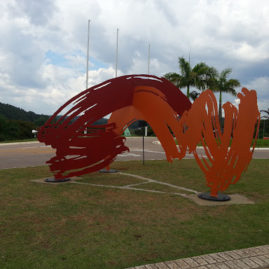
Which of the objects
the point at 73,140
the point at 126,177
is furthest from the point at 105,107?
the point at 126,177

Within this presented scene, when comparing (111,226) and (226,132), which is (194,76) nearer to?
(226,132)

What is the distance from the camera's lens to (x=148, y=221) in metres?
5.49

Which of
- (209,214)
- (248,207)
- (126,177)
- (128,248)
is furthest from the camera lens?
(126,177)

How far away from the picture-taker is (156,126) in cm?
916

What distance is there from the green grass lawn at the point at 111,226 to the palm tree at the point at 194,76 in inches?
837

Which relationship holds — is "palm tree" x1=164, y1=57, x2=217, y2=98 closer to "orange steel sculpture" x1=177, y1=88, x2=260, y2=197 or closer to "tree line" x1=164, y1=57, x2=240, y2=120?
"tree line" x1=164, y1=57, x2=240, y2=120

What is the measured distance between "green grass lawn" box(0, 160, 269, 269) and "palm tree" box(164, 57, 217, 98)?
21268 mm

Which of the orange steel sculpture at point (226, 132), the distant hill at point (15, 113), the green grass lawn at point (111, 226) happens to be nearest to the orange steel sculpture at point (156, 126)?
the orange steel sculpture at point (226, 132)

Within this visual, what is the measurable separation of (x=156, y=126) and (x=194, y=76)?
20.8 metres

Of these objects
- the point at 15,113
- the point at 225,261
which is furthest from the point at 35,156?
the point at 15,113

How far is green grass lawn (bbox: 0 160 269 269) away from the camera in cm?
399

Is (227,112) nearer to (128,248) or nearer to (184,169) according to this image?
(128,248)

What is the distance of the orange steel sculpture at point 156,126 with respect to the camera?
22.6ft

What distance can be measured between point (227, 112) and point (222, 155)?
1.04m
